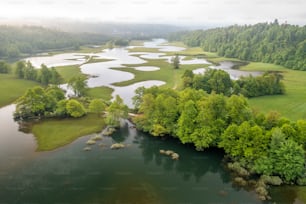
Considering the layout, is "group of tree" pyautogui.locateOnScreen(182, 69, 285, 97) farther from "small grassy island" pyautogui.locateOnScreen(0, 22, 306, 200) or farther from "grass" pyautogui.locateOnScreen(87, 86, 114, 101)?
"grass" pyautogui.locateOnScreen(87, 86, 114, 101)

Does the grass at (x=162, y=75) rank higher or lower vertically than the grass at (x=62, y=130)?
higher

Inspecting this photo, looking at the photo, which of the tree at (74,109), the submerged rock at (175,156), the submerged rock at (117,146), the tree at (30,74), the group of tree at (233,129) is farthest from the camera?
the tree at (30,74)

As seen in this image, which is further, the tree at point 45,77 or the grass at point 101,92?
the tree at point 45,77

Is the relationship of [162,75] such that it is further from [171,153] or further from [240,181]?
[240,181]

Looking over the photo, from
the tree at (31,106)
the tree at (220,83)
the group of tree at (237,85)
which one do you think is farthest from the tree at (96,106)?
the tree at (220,83)

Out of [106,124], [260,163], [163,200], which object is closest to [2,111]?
[106,124]

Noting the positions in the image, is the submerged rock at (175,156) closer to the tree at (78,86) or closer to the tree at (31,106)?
the tree at (31,106)

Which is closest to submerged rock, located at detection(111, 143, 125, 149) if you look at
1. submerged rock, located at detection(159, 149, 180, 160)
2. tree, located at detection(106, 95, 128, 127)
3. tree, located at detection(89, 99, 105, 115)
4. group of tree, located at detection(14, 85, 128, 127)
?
submerged rock, located at detection(159, 149, 180, 160)
